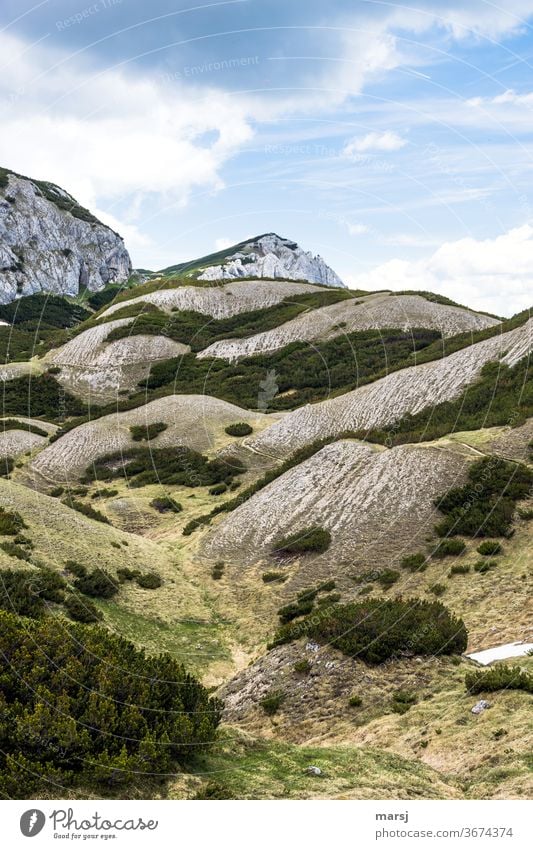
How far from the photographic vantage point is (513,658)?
16.2m

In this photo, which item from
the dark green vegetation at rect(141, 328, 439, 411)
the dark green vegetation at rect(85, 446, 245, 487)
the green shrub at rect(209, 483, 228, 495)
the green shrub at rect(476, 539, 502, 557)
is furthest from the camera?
the dark green vegetation at rect(141, 328, 439, 411)

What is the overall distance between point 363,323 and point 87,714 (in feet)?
281

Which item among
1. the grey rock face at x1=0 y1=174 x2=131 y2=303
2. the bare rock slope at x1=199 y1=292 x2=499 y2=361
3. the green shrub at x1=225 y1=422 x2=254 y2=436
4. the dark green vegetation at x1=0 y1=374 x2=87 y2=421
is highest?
the grey rock face at x1=0 y1=174 x2=131 y2=303

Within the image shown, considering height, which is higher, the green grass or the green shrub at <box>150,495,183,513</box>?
the green shrub at <box>150,495,183,513</box>

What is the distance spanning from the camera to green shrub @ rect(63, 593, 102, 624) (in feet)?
70.7

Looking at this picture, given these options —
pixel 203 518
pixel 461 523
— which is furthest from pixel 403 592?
pixel 203 518

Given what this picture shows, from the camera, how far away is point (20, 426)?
213 feet

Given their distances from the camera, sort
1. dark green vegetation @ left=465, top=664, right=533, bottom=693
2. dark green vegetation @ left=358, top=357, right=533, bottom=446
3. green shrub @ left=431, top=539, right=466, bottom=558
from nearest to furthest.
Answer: dark green vegetation @ left=465, top=664, right=533, bottom=693 → green shrub @ left=431, top=539, right=466, bottom=558 → dark green vegetation @ left=358, top=357, right=533, bottom=446

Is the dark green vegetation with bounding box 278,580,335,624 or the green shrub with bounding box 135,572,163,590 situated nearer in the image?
the dark green vegetation with bounding box 278,580,335,624

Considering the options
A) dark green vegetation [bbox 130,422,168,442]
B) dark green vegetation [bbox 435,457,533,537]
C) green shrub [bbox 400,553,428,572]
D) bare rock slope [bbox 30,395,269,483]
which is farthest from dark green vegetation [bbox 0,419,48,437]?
green shrub [bbox 400,553,428,572]

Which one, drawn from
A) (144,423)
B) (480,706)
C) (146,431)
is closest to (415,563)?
(480,706)

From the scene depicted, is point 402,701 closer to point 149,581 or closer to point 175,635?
point 175,635

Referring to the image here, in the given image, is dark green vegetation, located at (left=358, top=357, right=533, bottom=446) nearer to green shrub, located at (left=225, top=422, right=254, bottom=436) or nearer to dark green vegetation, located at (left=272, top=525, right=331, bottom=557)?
dark green vegetation, located at (left=272, top=525, right=331, bottom=557)

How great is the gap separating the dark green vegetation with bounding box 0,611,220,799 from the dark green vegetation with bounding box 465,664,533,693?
6267mm
